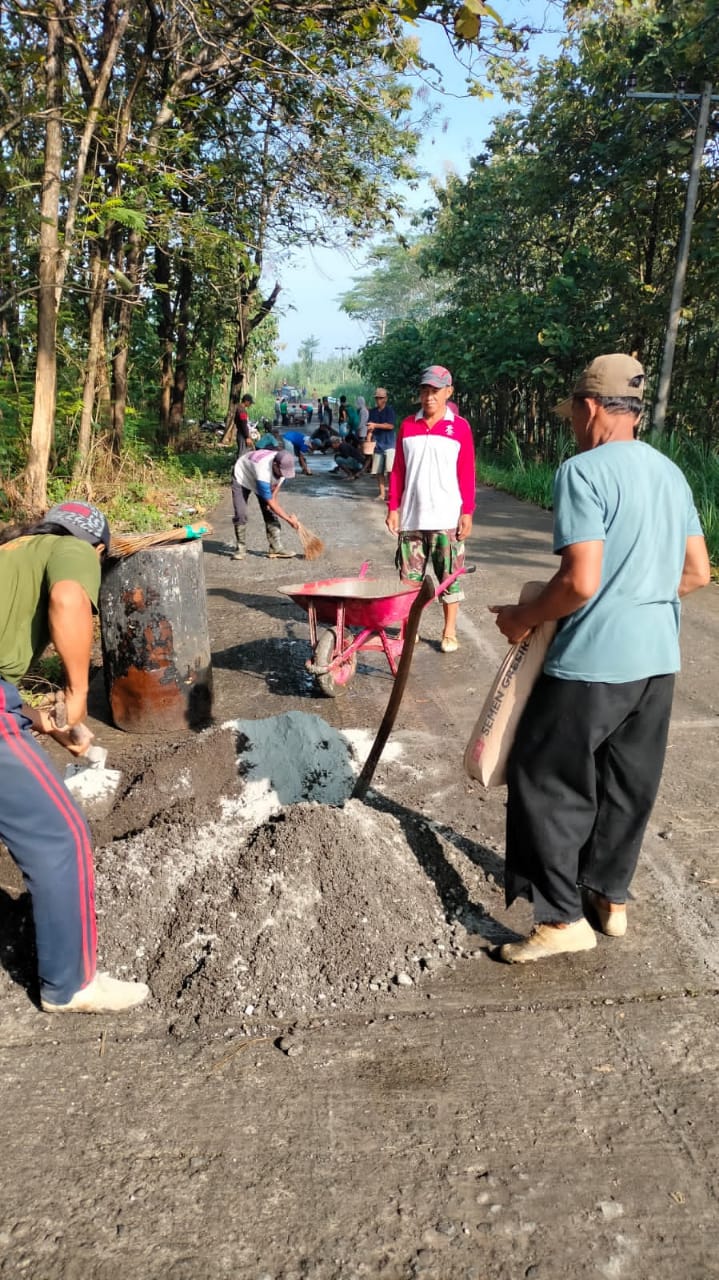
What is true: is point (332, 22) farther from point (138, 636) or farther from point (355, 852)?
point (355, 852)

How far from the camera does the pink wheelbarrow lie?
5.14 meters

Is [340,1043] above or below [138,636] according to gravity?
below

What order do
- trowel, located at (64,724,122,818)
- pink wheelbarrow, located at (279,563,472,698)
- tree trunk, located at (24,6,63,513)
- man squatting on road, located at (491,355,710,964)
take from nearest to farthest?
man squatting on road, located at (491,355,710,964), trowel, located at (64,724,122,818), pink wheelbarrow, located at (279,563,472,698), tree trunk, located at (24,6,63,513)

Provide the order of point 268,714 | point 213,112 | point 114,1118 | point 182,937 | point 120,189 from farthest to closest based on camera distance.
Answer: point 213,112
point 120,189
point 268,714
point 182,937
point 114,1118

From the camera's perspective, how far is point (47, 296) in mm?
7812

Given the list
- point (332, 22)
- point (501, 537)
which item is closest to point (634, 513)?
point (501, 537)

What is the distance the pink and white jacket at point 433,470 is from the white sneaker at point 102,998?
12.3ft

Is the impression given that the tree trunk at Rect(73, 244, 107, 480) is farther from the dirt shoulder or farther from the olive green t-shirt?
the olive green t-shirt

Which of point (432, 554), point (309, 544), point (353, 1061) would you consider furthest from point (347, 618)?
point (309, 544)

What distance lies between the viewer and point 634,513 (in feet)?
8.13

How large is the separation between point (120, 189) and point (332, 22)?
12.2ft

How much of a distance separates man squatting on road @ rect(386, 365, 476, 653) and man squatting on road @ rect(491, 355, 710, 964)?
9.35 ft

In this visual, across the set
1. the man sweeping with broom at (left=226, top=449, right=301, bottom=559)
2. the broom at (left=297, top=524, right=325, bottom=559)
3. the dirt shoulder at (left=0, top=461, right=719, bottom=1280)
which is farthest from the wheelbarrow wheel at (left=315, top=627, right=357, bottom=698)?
the man sweeping with broom at (left=226, top=449, right=301, bottom=559)

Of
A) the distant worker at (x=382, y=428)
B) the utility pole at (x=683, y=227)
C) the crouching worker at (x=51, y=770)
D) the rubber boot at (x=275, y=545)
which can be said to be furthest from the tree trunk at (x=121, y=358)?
the crouching worker at (x=51, y=770)
